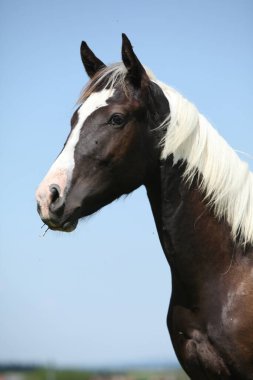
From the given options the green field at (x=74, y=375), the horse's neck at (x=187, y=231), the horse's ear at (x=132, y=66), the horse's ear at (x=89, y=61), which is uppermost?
the horse's ear at (x=89, y=61)

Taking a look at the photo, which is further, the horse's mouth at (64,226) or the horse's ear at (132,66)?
the horse's ear at (132,66)

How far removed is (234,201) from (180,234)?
0.50 meters

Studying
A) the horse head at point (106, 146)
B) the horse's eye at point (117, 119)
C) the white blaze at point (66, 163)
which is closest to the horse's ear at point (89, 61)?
the horse head at point (106, 146)

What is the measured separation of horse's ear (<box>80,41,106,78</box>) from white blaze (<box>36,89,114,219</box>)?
0.63m

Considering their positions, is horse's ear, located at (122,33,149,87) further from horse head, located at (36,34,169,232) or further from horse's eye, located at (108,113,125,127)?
horse's eye, located at (108,113,125,127)

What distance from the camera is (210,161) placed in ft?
16.1

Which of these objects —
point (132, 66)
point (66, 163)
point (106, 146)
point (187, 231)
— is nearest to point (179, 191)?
point (187, 231)

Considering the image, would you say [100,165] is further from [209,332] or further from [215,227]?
[209,332]

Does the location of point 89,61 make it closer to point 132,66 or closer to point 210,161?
point 132,66

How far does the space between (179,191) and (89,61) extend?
1.56 meters

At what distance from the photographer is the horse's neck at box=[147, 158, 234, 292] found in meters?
4.69

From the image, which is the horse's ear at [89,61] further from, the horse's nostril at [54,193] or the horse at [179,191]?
the horse's nostril at [54,193]

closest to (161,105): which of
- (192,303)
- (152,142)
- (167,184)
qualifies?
(152,142)

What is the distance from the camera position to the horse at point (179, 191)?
4.46 metres
